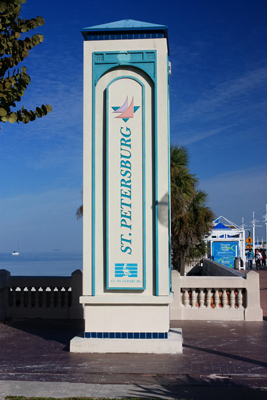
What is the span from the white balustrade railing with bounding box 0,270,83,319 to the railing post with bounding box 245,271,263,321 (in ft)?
15.3

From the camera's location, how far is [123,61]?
9531mm

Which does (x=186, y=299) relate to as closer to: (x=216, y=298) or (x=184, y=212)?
(x=216, y=298)

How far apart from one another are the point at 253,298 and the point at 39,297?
6116 mm

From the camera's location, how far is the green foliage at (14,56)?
18.6 feet

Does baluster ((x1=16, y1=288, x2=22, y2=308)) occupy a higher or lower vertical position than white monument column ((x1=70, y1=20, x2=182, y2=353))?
lower

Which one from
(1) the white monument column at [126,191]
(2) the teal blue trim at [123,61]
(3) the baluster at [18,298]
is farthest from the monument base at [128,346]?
(2) the teal blue trim at [123,61]

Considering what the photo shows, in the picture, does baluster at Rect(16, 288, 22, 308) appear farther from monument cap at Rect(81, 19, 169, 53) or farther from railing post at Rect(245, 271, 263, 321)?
monument cap at Rect(81, 19, 169, 53)

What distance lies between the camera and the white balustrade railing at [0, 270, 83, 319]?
13055 mm

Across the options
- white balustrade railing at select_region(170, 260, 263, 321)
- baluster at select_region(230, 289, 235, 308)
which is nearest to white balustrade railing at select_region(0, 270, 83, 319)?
white balustrade railing at select_region(170, 260, 263, 321)

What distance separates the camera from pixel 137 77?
9.55m

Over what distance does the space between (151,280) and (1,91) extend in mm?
5092

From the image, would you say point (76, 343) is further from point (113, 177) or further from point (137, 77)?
point (137, 77)

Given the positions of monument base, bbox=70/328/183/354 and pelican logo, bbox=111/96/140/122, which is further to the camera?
pelican logo, bbox=111/96/140/122

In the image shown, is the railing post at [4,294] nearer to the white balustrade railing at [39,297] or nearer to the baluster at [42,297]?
the white balustrade railing at [39,297]
